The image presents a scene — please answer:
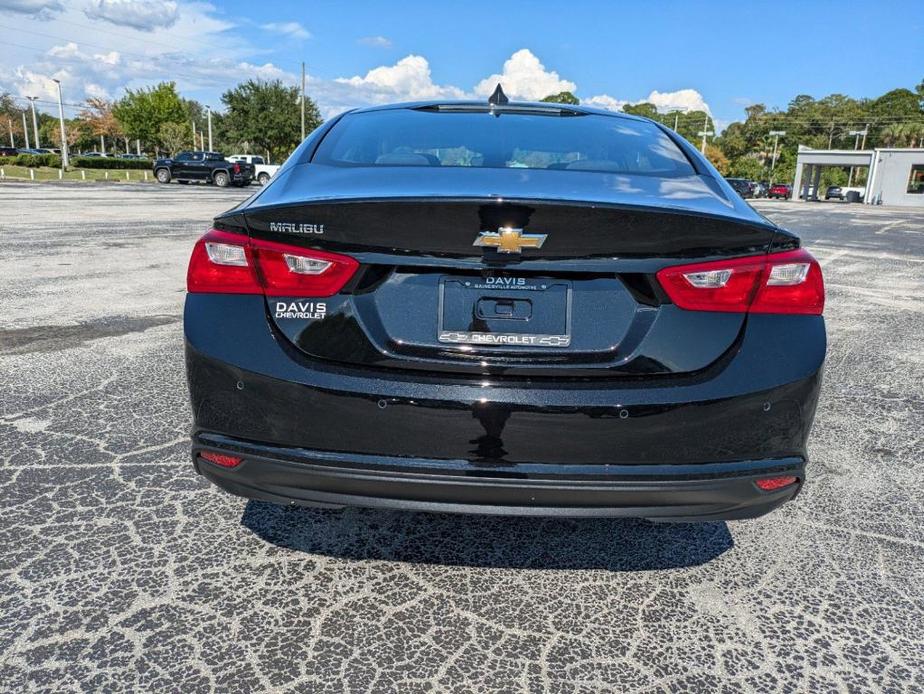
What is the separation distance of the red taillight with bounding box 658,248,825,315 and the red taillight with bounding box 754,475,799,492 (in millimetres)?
470

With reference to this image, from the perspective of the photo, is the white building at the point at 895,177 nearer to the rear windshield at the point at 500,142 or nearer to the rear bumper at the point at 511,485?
the rear windshield at the point at 500,142

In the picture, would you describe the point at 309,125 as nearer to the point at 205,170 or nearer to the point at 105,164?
the point at 105,164

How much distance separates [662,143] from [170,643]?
249 centimetres

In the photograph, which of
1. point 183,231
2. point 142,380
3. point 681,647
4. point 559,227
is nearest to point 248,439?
point 559,227

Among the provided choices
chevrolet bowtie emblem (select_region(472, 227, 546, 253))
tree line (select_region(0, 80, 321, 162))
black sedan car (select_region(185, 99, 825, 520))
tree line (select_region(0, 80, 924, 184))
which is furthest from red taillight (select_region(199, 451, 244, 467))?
A: tree line (select_region(0, 80, 321, 162))

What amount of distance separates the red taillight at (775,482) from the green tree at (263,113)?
62.0m

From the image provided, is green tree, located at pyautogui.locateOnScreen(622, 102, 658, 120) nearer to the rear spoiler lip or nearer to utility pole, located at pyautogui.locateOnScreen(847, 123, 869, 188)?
utility pole, located at pyautogui.locateOnScreen(847, 123, 869, 188)

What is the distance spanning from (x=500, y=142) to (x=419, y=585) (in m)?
1.62

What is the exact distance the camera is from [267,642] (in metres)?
1.96

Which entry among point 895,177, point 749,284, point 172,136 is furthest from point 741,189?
point 172,136

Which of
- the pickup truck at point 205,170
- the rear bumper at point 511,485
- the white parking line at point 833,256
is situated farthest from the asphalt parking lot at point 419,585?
the pickup truck at point 205,170

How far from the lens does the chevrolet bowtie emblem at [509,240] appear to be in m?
1.80

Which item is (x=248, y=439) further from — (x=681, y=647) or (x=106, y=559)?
(x=681, y=647)

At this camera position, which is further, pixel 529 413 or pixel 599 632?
pixel 599 632
